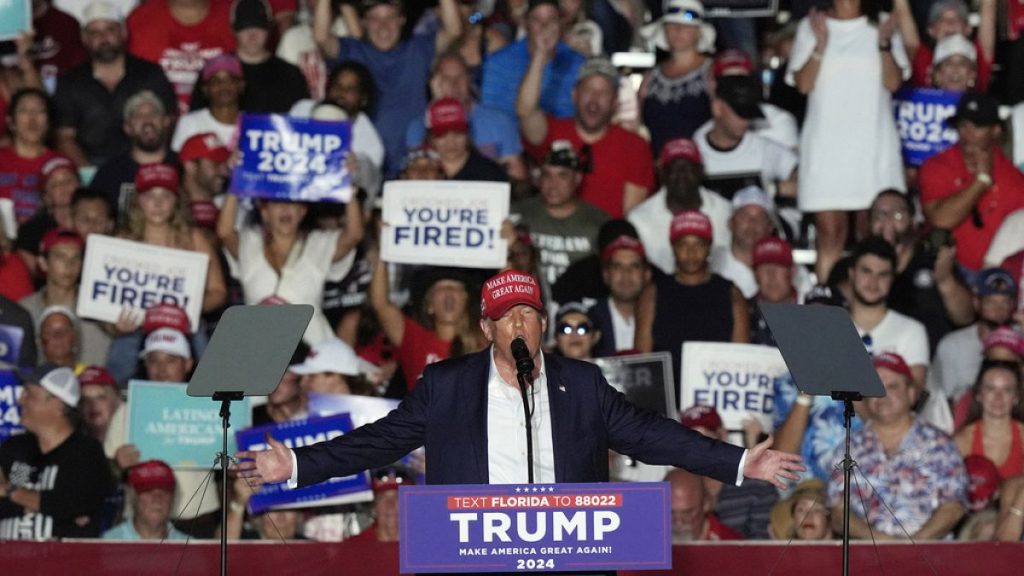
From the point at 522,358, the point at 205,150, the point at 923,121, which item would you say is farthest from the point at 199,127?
the point at 522,358

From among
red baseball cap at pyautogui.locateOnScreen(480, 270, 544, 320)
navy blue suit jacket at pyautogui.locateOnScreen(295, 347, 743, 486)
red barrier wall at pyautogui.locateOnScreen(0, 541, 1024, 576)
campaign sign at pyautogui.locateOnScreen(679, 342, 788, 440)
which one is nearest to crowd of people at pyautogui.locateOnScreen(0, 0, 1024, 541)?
campaign sign at pyautogui.locateOnScreen(679, 342, 788, 440)

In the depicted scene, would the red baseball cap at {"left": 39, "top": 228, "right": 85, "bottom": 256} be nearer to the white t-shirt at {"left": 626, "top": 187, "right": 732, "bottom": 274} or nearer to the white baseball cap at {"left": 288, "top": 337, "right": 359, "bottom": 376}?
the white baseball cap at {"left": 288, "top": 337, "right": 359, "bottom": 376}

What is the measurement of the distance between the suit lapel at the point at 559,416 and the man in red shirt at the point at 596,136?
4.25 meters

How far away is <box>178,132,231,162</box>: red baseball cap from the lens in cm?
1026

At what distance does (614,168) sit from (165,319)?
8.14ft

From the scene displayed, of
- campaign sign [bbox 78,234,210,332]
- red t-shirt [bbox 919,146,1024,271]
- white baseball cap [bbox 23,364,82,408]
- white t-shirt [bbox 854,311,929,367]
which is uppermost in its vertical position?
red t-shirt [bbox 919,146,1024,271]

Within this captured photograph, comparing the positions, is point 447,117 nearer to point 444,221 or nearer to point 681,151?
point 444,221

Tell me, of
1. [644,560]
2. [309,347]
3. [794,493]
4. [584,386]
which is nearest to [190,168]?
[309,347]

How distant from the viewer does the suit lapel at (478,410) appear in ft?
19.2

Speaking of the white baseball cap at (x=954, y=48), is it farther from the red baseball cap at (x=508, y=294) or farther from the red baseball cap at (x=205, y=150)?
the red baseball cap at (x=508, y=294)

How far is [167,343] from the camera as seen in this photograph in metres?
9.45

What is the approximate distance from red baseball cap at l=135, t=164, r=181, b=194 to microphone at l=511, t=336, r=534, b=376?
4.85 meters

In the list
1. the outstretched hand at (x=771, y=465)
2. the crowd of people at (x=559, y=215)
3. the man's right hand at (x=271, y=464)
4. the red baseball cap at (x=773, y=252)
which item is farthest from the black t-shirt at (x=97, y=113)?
the outstretched hand at (x=771, y=465)

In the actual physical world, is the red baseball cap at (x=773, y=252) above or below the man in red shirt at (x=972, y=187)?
below
